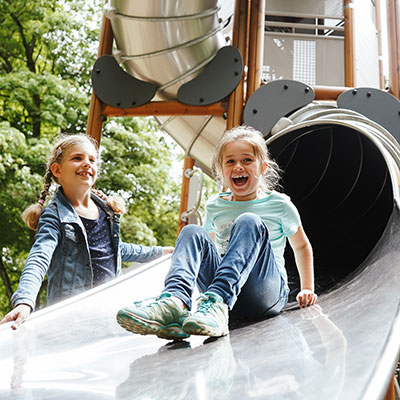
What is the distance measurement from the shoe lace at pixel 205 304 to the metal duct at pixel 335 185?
187cm

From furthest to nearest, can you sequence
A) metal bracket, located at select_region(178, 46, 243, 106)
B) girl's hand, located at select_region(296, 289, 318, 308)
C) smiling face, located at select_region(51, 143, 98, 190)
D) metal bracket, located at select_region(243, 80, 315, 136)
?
metal bracket, located at select_region(178, 46, 243, 106), metal bracket, located at select_region(243, 80, 315, 136), smiling face, located at select_region(51, 143, 98, 190), girl's hand, located at select_region(296, 289, 318, 308)

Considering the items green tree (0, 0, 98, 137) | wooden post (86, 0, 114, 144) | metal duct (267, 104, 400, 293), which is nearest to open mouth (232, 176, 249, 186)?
metal duct (267, 104, 400, 293)

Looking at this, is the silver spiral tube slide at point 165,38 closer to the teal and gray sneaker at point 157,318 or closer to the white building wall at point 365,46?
the white building wall at point 365,46

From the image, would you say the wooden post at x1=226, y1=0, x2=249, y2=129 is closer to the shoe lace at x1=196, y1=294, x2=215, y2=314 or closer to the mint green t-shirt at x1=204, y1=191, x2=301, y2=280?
the mint green t-shirt at x1=204, y1=191, x2=301, y2=280

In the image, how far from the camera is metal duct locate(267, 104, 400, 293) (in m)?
3.62

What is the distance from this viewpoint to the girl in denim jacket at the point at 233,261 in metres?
1.53

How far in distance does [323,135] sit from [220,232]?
1971 mm

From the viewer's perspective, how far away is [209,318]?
4.87ft

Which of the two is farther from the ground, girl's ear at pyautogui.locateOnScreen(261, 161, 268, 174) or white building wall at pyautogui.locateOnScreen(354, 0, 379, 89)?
white building wall at pyautogui.locateOnScreen(354, 0, 379, 89)

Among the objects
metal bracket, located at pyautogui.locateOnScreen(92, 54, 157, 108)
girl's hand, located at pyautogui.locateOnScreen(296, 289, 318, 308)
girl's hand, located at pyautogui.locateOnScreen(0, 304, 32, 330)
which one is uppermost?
metal bracket, located at pyautogui.locateOnScreen(92, 54, 157, 108)

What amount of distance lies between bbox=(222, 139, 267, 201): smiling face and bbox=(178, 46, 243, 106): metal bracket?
6.64 ft

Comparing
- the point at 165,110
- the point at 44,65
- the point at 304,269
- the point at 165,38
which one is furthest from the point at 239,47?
the point at 44,65

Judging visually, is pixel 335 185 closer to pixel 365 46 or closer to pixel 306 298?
pixel 365 46

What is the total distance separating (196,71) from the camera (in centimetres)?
429
